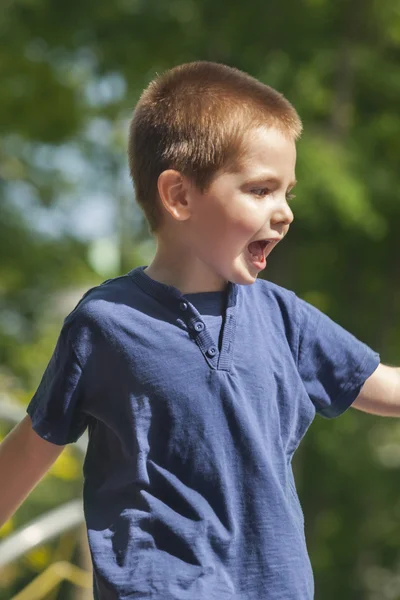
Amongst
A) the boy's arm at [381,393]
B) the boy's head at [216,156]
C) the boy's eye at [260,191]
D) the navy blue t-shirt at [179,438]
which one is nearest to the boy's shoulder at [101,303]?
the navy blue t-shirt at [179,438]

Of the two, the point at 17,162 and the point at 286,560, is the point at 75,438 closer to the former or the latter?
the point at 286,560

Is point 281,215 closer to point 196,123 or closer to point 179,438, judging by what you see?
point 196,123

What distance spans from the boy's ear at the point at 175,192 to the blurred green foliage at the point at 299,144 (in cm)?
539

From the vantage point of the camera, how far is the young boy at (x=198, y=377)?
126 cm

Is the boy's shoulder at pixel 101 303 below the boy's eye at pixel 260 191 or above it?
below

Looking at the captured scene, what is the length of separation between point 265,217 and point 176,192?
0.47 ft

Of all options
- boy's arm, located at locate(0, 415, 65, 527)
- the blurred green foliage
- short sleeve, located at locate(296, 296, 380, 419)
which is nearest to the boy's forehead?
short sleeve, located at locate(296, 296, 380, 419)

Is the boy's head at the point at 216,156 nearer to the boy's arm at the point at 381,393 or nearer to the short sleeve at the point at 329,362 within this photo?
the short sleeve at the point at 329,362

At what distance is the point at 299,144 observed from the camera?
283 inches

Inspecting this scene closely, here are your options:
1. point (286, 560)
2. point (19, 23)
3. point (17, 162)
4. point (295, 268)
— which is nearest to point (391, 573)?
point (295, 268)

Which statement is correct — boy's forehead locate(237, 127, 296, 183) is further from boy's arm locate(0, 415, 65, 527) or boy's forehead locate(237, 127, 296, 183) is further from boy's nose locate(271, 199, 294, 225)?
boy's arm locate(0, 415, 65, 527)

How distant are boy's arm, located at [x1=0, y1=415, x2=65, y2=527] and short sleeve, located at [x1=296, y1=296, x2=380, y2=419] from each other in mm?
401

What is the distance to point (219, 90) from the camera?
4.57 ft

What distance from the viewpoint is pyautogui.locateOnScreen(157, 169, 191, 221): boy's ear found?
1.38 m
